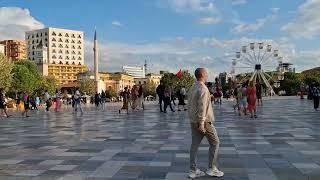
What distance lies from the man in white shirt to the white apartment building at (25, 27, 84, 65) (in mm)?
177426

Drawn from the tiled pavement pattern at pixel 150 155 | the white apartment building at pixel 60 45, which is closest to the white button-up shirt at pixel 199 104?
the tiled pavement pattern at pixel 150 155

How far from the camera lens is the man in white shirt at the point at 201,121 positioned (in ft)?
24.6

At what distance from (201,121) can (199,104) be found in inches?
10.8

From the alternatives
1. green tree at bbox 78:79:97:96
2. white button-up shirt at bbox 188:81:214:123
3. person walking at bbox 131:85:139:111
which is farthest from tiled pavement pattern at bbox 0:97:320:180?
green tree at bbox 78:79:97:96

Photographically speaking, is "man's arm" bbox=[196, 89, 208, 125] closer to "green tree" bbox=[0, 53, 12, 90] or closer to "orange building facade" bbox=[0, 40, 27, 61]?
"green tree" bbox=[0, 53, 12, 90]

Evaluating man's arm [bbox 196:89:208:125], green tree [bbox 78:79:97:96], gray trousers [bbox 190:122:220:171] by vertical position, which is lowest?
gray trousers [bbox 190:122:220:171]

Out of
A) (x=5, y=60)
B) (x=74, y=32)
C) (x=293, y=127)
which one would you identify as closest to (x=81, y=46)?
(x=74, y=32)

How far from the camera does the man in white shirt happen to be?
749 cm

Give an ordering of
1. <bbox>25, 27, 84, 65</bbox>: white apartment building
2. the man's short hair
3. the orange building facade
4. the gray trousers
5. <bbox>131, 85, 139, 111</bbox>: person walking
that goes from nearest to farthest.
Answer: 1. the gray trousers
2. the man's short hair
3. <bbox>131, 85, 139, 111</bbox>: person walking
4. the orange building facade
5. <bbox>25, 27, 84, 65</bbox>: white apartment building

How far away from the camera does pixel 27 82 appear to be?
9419 centimetres

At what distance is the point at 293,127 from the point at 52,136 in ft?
26.8

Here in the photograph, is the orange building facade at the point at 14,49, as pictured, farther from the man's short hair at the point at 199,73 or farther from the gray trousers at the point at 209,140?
the gray trousers at the point at 209,140

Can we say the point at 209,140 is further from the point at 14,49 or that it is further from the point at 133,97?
the point at 14,49

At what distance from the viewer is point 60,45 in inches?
7283
